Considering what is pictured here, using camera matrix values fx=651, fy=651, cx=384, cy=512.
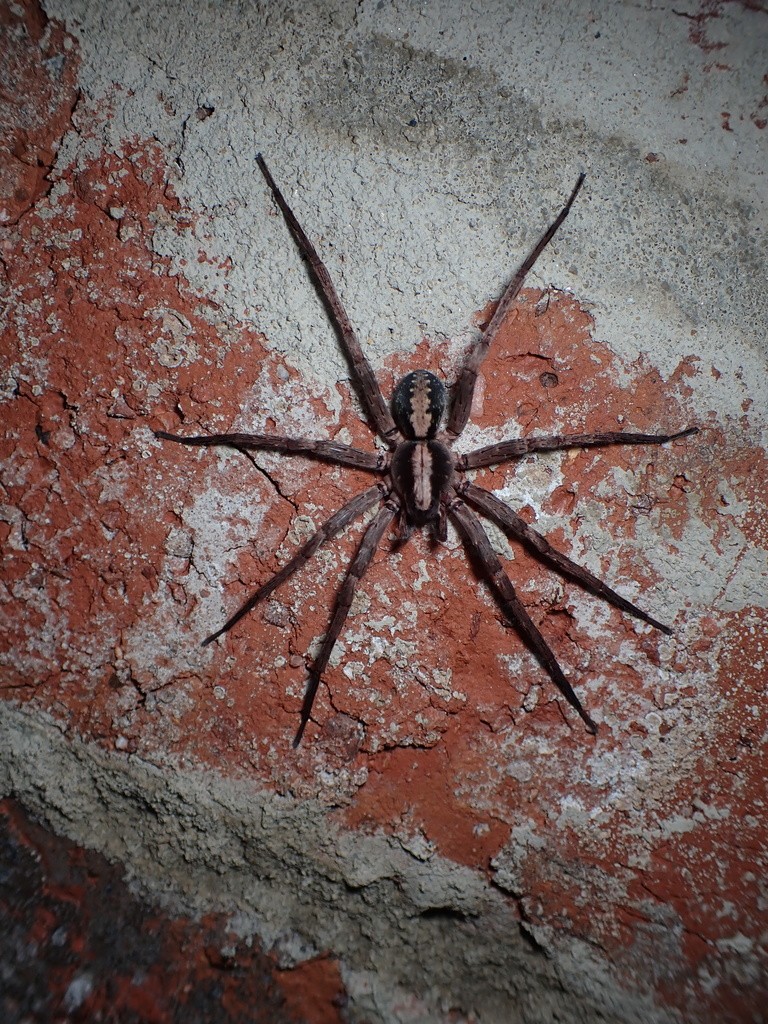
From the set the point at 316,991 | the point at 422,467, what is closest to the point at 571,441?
the point at 422,467

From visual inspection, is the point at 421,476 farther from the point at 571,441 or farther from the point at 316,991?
the point at 316,991

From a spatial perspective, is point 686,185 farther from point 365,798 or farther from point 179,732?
point 179,732

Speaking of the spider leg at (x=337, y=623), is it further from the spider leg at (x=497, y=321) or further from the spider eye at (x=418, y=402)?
the spider leg at (x=497, y=321)

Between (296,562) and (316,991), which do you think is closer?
(316,991)

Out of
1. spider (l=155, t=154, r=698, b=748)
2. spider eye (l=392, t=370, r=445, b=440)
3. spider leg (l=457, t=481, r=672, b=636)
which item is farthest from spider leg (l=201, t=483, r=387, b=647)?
spider leg (l=457, t=481, r=672, b=636)

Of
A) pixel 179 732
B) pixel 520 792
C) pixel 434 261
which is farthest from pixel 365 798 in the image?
pixel 434 261

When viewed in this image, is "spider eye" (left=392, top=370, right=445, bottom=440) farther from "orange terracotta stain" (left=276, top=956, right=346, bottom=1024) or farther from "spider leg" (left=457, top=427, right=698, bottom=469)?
"orange terracotta stain" (left=276, top=956, right=346, bottom=1024)
